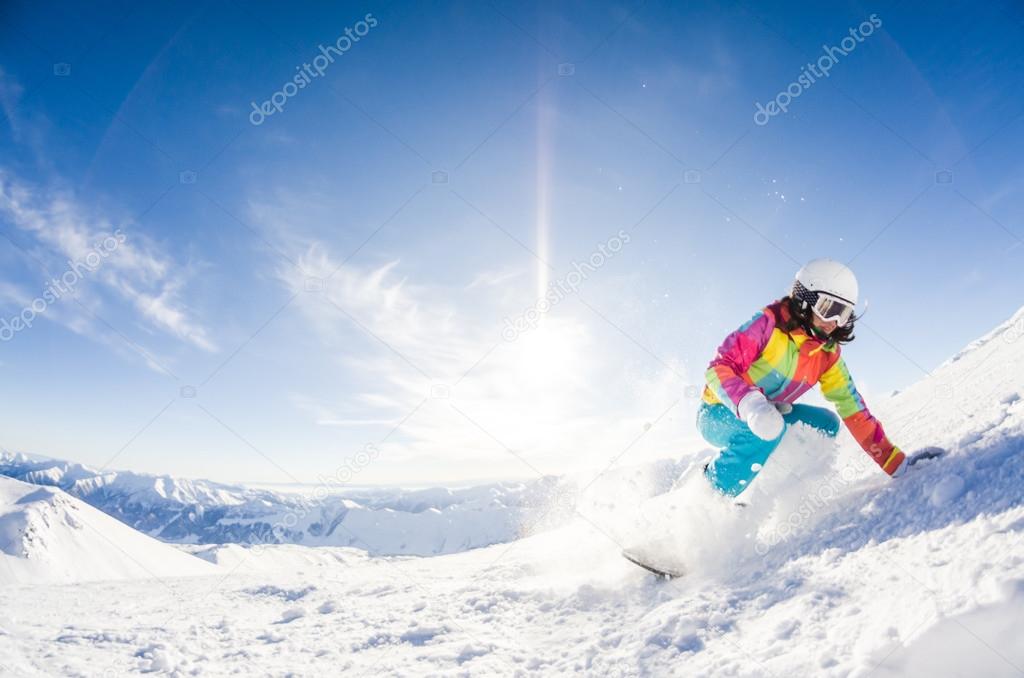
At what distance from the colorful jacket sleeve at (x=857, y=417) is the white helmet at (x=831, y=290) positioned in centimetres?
64

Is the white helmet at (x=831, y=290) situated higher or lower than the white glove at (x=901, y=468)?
higher

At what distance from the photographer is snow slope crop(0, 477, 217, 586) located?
104m

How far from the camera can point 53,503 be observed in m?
128

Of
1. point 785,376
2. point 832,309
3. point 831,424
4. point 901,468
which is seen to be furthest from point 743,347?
point 901,468

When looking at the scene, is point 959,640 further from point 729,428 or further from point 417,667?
point 417,667

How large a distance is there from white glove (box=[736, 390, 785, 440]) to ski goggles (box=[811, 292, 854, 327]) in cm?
98

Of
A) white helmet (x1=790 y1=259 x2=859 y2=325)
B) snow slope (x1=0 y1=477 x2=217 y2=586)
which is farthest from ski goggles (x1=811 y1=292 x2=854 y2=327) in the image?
snow slope (x1=0 y1=477 x2=217 y2=586)

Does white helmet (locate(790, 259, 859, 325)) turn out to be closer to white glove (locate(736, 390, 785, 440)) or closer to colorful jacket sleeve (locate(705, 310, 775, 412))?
colorful jacket sleeve (locate(705, 310, 775, 412))

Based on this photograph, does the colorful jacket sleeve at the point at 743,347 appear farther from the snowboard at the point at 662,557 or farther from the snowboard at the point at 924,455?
the snowboard at the point at 924,455

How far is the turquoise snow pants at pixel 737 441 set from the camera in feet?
14.0

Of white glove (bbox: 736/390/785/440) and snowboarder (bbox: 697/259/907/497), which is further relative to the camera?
snowboarder (bbox: 697/259/907/497)

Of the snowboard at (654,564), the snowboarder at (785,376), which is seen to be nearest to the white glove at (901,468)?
the snowboarder at (785,376)

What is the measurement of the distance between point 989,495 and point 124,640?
22.6ft

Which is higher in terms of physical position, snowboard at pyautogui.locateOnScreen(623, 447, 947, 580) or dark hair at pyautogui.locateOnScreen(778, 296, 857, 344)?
dark hair at pyautogui.locateOnScreen(778, 296, 857, 344)
